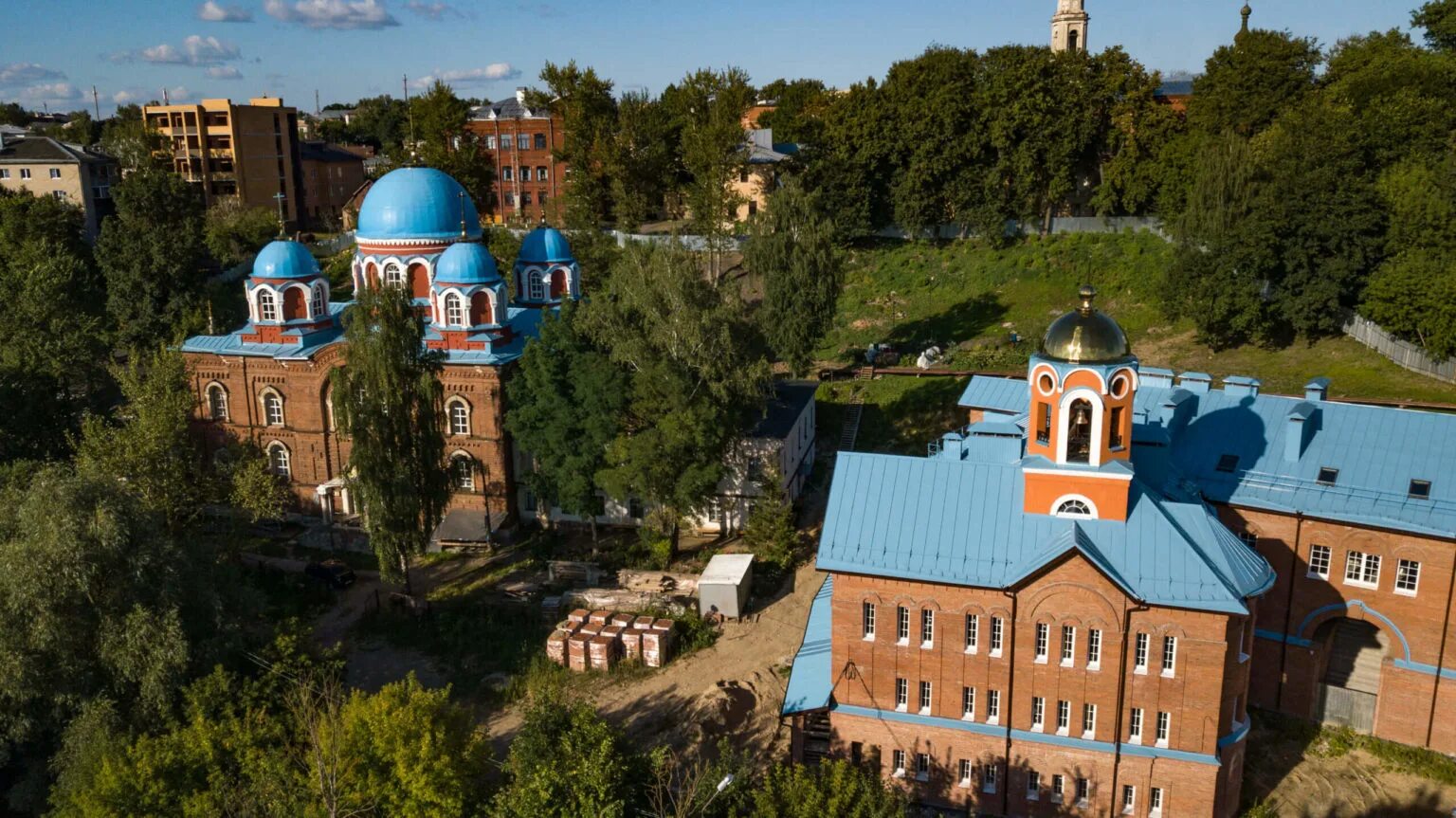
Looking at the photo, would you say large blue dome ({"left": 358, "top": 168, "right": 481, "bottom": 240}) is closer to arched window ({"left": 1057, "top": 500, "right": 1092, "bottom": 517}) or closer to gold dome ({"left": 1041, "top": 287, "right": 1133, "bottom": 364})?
gold dome ({"left": 1041, "top": 287, "right": 1133, "bottom": 364})

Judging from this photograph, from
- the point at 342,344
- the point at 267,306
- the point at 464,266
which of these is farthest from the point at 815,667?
the point at 267,306

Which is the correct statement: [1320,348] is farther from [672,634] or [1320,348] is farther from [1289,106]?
[672,634]

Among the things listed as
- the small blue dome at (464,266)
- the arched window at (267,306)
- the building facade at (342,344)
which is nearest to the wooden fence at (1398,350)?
the building facade at (342,344)

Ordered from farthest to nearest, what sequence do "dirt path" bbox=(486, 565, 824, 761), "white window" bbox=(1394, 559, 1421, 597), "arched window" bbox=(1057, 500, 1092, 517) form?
"dirt path" bbox=(486, 565, 824, 761), "white window" bbox=(1394, 559, 1421, 597), "arched window" bbox=(1057, 500, 1092, 517)

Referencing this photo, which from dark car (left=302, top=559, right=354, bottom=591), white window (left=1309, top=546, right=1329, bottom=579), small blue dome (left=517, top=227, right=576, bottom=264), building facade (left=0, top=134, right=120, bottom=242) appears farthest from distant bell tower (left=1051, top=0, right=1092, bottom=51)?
building facade (left=0, top=134, right=120, bottom=242)

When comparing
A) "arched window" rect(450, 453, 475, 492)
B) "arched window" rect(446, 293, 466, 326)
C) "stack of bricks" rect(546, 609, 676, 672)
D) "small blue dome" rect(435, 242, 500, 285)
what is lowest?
"stack of bricks" rect(546, 609, 676, 672)

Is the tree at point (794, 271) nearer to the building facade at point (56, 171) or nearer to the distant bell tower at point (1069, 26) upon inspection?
the distant bell tower at point (1069, 26)

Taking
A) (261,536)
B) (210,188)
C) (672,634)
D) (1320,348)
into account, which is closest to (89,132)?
(210,188)
